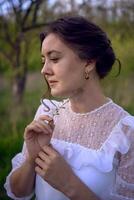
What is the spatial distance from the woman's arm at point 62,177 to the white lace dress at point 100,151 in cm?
4

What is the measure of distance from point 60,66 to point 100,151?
396 mm

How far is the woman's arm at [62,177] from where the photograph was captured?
1.83 meters

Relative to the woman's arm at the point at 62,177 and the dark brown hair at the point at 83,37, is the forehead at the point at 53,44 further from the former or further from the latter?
the woman's arm at the point at 62,177

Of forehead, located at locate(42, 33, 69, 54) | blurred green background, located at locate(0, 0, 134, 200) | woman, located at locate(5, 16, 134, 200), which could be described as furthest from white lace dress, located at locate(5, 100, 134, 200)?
blurred green background, located at locate(0, 0, 134, 200)

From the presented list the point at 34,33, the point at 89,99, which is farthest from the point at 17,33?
the point at 89,99

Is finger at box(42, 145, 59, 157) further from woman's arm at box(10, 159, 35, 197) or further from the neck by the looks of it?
the neck

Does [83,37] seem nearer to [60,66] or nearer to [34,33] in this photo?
[60,66]

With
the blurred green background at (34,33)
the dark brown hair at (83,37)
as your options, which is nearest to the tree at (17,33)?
the blurred green background at (34,33)

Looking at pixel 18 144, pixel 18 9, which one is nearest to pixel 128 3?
pixel 18 9

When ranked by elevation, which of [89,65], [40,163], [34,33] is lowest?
[34,33]

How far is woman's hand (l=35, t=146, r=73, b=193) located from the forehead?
41 centimetres

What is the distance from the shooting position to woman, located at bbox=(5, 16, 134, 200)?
1859 mm

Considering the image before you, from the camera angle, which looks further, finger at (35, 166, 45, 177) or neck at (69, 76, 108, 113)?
neck at (69, 76, 108, 113)

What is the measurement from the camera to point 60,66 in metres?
1.86
